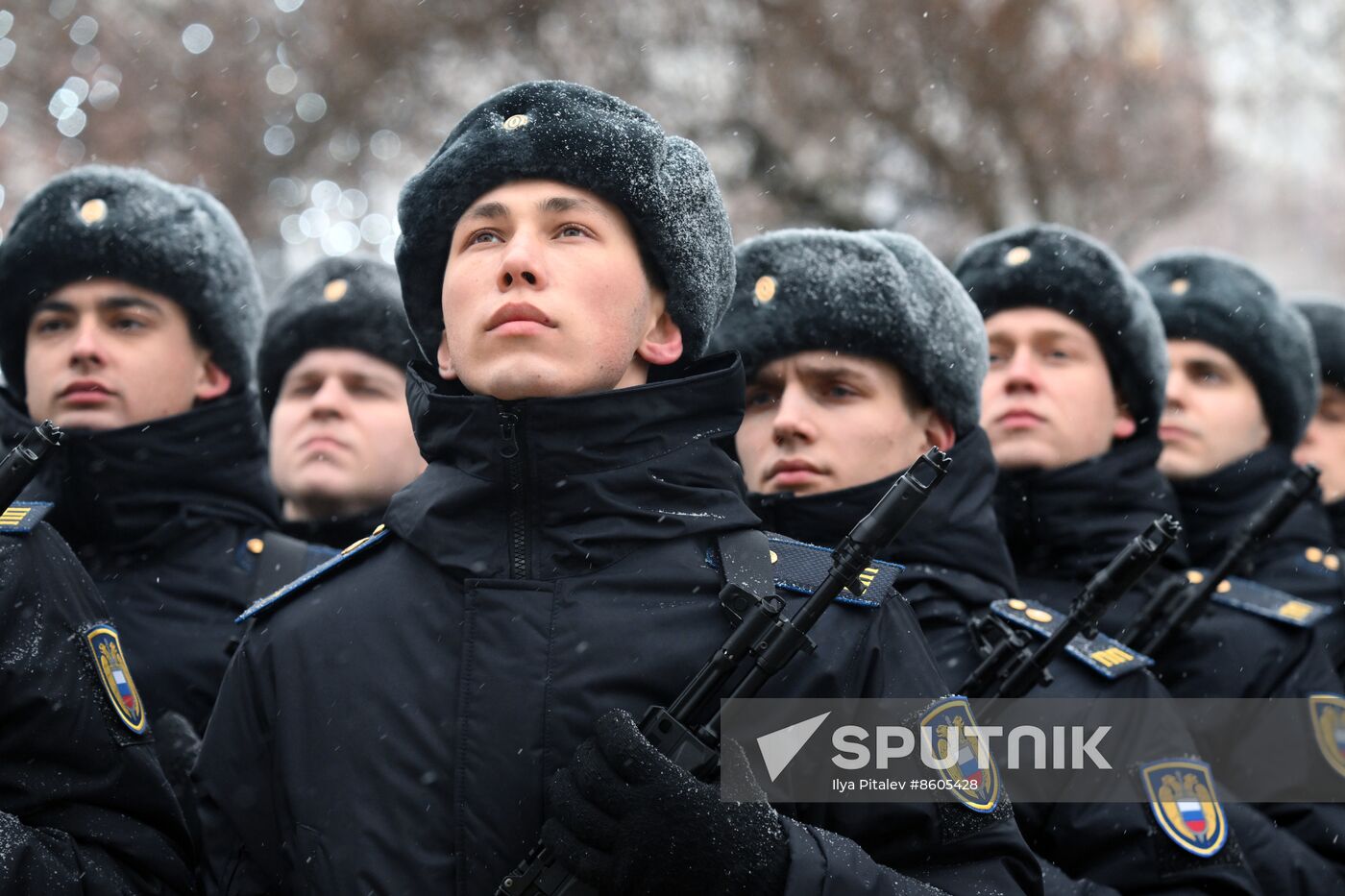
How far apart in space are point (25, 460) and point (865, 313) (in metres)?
2.17

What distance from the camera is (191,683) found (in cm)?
428

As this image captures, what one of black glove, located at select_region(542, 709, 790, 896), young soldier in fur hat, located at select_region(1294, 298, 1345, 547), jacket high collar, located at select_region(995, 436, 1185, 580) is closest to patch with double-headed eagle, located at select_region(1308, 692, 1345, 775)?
jacket high collar, located at select_region(995, 436, 1185, 580)

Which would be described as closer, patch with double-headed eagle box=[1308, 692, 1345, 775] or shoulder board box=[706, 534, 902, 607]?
shoulder board box=[706, 534, 902, 607]

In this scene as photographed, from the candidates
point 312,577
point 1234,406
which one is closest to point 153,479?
point 312,577

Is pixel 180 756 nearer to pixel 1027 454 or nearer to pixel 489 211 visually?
pixel 489 211

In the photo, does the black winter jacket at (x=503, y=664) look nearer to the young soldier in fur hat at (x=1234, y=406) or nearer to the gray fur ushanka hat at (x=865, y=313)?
the gray fur ushanka hat at (x=865, y=313)

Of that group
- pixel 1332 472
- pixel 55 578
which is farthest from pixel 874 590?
pixel 1332 472

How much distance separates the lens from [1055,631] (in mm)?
3898

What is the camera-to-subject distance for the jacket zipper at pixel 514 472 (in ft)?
9.87

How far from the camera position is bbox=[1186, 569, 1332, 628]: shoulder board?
5.13 metres

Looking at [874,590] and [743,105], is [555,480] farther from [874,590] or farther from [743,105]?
[743,105]

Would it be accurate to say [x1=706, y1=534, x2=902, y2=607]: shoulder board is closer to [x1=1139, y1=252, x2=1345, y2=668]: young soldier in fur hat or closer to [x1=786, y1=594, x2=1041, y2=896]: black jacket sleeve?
[x1=786, y1=594, x2=1041, y2=896]: black jacket sleeve

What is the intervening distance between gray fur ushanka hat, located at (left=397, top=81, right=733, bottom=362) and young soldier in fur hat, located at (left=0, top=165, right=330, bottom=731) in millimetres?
1402

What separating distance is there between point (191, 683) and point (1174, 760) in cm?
251
